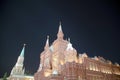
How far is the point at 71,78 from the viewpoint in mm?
33562

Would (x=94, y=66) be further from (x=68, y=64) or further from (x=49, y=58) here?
(x=49, y=58)

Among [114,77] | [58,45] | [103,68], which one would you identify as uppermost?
[58,45]

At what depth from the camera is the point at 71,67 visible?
34.9m

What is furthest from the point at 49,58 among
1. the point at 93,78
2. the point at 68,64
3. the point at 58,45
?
the point at 93,78

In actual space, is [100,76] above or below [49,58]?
below

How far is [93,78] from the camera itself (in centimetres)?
3784

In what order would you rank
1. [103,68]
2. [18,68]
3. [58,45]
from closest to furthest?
[103,68]
[58,45]
[18,68]

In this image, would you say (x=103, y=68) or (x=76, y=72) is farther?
(x=103, y=68)

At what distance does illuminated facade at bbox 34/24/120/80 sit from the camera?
34938mm

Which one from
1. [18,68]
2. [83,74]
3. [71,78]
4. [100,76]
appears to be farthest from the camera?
[18,68]

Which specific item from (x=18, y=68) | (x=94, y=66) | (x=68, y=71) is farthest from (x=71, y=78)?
(x=18, y=68)

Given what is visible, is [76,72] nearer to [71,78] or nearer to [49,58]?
[71,78]

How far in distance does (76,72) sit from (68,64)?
2.92 m

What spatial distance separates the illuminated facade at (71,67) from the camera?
34.9m
